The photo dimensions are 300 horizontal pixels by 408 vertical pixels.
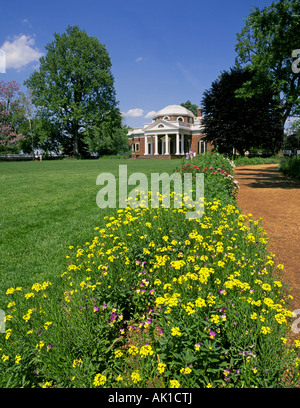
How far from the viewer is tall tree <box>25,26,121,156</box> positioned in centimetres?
4131

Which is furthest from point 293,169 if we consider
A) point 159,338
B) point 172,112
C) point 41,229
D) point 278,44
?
point 172,112

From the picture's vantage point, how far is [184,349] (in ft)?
6.18

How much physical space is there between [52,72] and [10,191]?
39734mm

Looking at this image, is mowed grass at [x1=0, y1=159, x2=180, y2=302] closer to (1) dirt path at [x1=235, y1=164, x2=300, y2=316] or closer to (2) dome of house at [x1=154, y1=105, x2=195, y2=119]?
(1) dirt path at [x1=235, y1=164, x2=300, y2=316]

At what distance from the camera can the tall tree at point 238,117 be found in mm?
25188

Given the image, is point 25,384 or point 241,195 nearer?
point 25,384

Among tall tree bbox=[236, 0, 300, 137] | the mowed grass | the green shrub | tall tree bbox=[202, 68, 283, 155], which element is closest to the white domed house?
tall tree bbox=[202, 68, 283, 155]

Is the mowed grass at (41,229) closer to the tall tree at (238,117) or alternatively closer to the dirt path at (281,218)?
the dirt path at (281,218)

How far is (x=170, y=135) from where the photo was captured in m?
56.8

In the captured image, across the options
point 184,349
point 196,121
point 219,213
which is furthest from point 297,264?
point 196,121

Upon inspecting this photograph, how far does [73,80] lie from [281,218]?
45.2 m

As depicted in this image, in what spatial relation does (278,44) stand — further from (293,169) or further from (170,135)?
(170,135)

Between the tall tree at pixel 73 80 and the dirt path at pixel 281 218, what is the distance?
37.4 metres

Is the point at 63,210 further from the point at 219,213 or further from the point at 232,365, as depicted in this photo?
the point at 232,365
